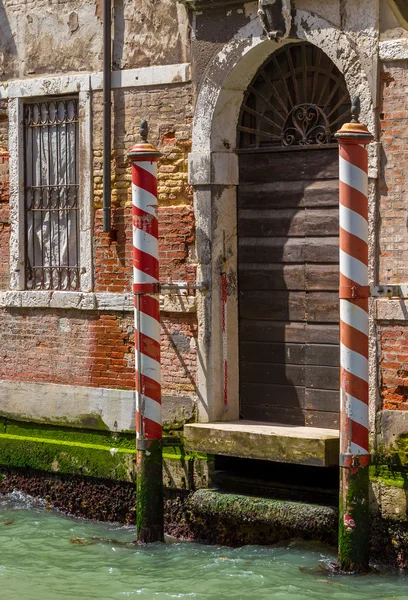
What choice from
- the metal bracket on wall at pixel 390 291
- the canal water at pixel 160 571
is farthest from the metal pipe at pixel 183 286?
the canal water at pixel 160 571

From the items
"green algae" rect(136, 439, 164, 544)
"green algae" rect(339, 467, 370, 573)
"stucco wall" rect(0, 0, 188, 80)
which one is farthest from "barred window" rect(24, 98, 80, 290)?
"green algae" rect(339, 467, 370, 573)

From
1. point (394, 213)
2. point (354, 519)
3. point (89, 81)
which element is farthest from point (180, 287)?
point (354, 519)

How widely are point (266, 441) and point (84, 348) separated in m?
2.00

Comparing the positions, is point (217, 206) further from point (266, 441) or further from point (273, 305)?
point (266, 441)

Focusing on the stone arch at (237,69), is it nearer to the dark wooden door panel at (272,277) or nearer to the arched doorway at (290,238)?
the arched doorway at (290,238)

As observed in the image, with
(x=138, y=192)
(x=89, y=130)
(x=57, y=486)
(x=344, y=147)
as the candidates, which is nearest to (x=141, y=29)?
(x=89, y=130)

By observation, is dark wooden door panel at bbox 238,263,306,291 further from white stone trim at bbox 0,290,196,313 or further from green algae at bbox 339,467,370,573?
green algae at bbox 339,467,370,573

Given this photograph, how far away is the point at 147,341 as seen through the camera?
8641mm

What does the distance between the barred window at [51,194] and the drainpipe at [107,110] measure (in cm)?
43

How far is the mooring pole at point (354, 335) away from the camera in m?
7.71

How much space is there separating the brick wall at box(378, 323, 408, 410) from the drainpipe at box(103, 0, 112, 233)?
251 cm

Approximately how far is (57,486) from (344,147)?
385 centimetres

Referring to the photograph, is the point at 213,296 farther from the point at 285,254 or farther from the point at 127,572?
the point at 127,572

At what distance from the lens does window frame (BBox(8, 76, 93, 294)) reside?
995 centimetres
